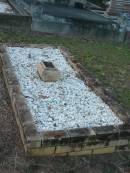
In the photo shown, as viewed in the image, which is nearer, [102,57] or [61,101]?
[61,101]

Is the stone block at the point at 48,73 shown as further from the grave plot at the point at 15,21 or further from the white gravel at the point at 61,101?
the grave plot at the point at 15,21

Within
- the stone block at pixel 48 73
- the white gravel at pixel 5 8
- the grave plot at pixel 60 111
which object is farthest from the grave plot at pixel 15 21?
the stone block at pixel 48 73

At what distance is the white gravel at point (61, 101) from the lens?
595cm

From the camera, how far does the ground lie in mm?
5328

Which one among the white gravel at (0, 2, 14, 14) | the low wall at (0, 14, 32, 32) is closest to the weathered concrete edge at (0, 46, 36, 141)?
the low wall at (0, 14, 32, 32)

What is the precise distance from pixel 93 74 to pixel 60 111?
113 inches

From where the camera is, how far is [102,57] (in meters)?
10.4

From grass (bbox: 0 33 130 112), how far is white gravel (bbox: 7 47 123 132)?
3.57 ft

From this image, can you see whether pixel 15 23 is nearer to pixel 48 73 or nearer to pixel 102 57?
pixel 102 57

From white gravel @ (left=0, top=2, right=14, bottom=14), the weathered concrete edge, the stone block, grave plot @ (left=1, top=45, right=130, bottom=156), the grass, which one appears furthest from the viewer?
white gravel @ (left=0, top=2, right=14, bottom=14)

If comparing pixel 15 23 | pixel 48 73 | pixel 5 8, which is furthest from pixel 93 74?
pixel 5 8

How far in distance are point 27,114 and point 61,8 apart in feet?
30.0

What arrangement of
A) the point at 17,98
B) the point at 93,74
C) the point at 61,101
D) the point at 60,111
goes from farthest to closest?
the point at 93,74 → the point at 61,101 → the point at 17,98 → the point at 60,111

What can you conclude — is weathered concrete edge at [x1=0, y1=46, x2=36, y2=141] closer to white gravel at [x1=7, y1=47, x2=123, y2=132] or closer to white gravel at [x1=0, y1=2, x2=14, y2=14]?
white gravel at [x1=7, y1=47, x2=123, y2=132]
